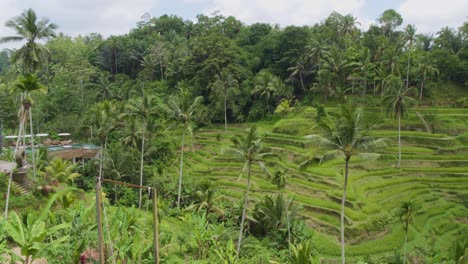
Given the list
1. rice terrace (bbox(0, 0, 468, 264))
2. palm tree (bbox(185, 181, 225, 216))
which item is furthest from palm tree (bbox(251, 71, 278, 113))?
palm tree (bbox(185, 181, 225, 216))

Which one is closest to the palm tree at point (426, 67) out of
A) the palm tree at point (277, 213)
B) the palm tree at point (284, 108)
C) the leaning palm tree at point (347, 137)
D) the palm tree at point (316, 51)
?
the palm tree at point (316, 51)

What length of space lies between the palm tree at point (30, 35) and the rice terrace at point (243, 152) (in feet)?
0.22

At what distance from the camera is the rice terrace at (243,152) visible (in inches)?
571

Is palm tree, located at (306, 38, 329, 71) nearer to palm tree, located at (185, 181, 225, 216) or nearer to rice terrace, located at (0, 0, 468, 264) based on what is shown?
rice terrace, located at (0, 0, 468, 264)

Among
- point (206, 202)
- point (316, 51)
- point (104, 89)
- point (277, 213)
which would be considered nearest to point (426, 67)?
point (316, 51)

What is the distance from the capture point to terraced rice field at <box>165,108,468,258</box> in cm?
2205

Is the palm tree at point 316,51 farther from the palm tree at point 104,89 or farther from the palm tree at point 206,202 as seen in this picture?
the palm tree at point 206,202

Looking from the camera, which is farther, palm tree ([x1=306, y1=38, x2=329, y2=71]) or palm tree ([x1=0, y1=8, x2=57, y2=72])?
palm tree ([x1=306, y1=38, x2=329, y2=71])

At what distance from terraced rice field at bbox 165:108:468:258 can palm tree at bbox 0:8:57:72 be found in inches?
454

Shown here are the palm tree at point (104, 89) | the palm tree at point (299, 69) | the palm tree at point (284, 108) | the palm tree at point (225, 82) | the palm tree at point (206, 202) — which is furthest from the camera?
the palm tree at point (104, 89)

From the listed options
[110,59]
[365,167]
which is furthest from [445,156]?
[110,59]

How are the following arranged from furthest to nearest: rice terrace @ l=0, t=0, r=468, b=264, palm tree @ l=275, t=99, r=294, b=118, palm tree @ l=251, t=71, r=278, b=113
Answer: palm tree @ l=251, t=71, r=278, b=113 < palm tree @ l=275, t=99, r=294, b=118 < rice terrace @ l=0, t=0, r=468, b=264

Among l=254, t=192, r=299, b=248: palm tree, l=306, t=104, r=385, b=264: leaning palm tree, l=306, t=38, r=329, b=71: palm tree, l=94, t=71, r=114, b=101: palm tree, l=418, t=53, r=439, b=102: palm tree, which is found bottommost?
l=254, t=192, r=299, b=248: palm tree

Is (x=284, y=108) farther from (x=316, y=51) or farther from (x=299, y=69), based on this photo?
(x=316, y=51)
